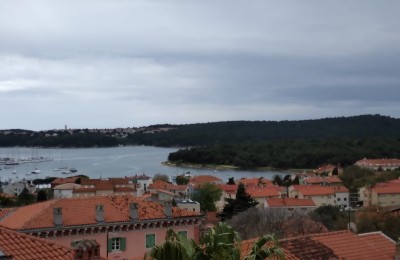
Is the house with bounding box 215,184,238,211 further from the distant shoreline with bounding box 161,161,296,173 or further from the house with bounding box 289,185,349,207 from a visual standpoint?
the distant shoreline with bounding box 161,161,296,173

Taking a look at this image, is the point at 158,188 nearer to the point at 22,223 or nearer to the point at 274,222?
the point at 274,222

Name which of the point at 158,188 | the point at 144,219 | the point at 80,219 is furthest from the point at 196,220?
the point at 158,188

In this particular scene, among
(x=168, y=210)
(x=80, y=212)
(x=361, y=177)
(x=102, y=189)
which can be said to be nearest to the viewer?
(x=80, y=212)

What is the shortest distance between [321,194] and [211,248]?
6459cm

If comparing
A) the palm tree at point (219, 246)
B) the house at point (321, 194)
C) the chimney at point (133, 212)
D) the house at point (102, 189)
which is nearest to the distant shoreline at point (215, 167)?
the house at point (321, 194)

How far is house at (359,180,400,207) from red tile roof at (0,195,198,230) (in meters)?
41.7

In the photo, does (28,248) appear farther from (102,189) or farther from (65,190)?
(65,190)

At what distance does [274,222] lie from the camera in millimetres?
28891

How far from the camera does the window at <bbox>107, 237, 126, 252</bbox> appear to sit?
20892 millimetres

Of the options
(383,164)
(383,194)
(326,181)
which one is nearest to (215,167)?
(383,164)

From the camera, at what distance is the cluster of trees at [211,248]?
536cm

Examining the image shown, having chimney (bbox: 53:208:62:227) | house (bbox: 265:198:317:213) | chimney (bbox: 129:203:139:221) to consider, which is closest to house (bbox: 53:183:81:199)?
house (bbox: 265:198:317:213)

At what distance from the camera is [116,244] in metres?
21.1

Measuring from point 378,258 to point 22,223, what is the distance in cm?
1190
